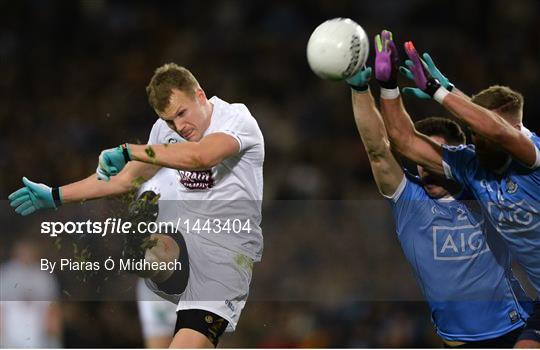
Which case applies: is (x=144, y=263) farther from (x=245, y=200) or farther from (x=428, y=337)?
(x=428, y=337)

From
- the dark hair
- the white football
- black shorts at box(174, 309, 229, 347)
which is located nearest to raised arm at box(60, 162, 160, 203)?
black shorts at box(174, 309, 229, 347)

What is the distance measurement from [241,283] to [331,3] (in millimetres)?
6580

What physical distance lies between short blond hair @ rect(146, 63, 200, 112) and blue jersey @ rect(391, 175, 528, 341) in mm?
1205

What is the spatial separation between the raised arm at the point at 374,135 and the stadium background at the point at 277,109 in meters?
0.61

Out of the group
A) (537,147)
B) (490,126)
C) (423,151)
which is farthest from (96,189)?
(537,147)

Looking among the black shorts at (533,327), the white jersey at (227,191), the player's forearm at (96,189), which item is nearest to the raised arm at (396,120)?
the white jersey at (227,191)

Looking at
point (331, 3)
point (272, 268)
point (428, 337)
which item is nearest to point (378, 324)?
point (428, 337)

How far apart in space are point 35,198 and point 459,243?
221 cm

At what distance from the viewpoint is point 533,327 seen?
4934mm

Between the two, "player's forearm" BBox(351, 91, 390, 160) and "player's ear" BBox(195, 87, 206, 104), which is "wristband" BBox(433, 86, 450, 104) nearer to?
"player's forearm" BBox(351, 91, 390, 160)

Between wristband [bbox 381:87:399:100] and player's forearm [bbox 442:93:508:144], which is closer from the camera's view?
player's forearm [bbox 442:93:508:144]

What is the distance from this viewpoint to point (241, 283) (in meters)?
5.13

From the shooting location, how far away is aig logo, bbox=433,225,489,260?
198 inches

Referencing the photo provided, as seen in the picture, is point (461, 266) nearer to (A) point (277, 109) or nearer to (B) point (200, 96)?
(B) point (200, 96)
